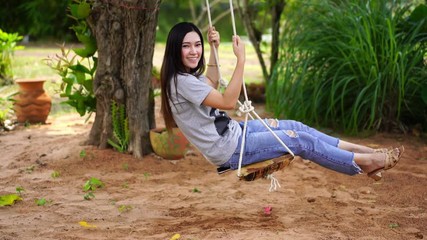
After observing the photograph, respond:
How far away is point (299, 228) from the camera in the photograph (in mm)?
2957

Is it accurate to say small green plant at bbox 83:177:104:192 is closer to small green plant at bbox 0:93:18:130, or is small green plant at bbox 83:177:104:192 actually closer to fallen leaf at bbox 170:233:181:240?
fallen leaf at bbox 170:233:181:240

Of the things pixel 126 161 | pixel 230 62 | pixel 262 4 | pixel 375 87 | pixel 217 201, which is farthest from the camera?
pixel 230 62

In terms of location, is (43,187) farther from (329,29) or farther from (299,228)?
(329,29)

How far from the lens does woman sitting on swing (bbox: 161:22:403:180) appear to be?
2.90 meters

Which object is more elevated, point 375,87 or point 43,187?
point 375,87

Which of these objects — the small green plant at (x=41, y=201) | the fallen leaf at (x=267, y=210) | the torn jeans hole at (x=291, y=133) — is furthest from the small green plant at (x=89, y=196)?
the torn jeans hole at (x=291, y=133)

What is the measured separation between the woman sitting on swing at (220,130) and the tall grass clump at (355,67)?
72.2 inches

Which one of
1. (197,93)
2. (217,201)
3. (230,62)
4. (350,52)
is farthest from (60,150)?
(230,62)

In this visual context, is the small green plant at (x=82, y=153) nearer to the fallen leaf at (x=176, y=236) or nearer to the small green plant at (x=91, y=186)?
the small green plant at (x=91, y=186)

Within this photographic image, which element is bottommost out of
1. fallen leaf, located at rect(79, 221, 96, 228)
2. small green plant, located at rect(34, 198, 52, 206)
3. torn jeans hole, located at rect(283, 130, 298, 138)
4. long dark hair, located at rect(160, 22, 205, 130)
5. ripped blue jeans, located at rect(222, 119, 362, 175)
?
small green plant, located at rect(34, 198, 52, 206)

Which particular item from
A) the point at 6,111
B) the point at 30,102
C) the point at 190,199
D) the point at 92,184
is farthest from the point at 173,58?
the point at 6,111

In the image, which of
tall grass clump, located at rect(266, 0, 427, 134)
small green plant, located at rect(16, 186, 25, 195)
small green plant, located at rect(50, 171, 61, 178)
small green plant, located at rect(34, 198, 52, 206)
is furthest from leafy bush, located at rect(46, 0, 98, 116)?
tall grass clump, located at rect(266, 0, 427, 134)

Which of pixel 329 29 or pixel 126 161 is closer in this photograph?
pixel 126 161

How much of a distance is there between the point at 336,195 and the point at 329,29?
193 centimetres
